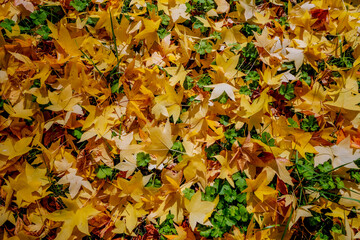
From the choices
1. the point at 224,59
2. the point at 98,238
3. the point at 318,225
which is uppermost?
the point at 224,59

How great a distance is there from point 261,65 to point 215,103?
0.39 meters

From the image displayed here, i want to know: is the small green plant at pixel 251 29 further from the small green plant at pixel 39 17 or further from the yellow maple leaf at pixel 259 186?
the small green plant at pixel 39 17

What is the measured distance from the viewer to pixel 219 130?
134cm

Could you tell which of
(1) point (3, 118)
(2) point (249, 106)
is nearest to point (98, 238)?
(1) point (3, 118)

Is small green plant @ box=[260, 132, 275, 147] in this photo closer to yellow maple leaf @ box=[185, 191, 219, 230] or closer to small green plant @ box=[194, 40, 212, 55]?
yellow maple leaf @ box=[185, 191, 219, 230]

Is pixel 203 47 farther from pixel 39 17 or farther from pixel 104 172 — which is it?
pixel 39 17

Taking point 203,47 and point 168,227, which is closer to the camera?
point 168,227

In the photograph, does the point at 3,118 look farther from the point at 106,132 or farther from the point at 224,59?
the point at 224,59

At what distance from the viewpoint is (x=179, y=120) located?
1.38 metres

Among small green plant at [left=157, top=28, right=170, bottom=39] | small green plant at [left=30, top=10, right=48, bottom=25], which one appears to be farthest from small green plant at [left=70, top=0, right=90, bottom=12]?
small green plant at [left=157, top=28, right=170, bottom=39]

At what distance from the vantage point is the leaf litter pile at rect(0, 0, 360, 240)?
4.12 feet

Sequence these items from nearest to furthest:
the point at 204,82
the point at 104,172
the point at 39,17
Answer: the point at 104,172
the point at 204,82
the point at 39,17

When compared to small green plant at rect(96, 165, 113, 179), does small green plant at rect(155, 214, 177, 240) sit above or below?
below

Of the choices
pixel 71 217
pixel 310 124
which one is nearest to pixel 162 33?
pixel 310 124
